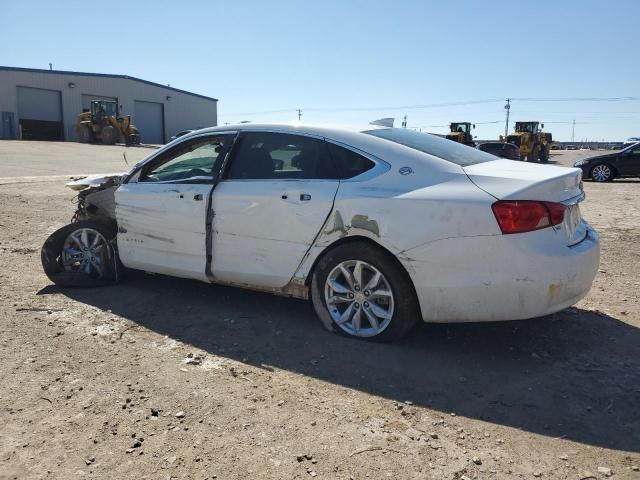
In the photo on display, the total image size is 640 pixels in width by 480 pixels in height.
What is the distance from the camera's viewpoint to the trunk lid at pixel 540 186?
341cm

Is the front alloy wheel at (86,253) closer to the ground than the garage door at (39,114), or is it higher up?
closer to the ground

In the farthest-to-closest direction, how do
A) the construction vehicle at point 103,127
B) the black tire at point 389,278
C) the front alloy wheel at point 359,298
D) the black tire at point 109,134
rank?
the construction vehicle at point 103,127, the black tire at point 109,134, the front alloy wheel at point 359,298, the black tire at point 389,278

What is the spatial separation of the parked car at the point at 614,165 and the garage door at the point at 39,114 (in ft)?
137

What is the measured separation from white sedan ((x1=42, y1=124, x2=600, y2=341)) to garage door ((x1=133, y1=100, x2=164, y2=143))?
5201cm

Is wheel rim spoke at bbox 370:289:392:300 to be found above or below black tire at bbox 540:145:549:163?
below

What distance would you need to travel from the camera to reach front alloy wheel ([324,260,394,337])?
377cm

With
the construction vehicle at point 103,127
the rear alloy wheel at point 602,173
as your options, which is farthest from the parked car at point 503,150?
the construction vehicle at point 103,127

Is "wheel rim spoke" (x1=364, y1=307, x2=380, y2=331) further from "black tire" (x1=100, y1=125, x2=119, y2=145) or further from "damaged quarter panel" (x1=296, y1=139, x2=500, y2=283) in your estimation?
"black tire" (x1=100, y1=125, x2=119, y2=145)

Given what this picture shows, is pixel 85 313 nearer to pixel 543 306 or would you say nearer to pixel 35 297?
pixel 35 297

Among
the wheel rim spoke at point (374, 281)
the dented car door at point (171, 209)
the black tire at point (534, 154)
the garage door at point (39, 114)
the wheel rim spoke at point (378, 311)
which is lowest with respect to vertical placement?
the wheel rim spoke at point (378, 311)

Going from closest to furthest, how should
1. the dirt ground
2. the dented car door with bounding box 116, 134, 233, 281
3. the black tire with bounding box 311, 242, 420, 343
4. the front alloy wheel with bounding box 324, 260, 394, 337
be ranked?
the dirt ground
the black tire with bounding box 311, 242, 420, 343
the front alloy wheel with bounding box 324, 260, 394, 337
the dented car door with bounding box 116, 134, 233, 281

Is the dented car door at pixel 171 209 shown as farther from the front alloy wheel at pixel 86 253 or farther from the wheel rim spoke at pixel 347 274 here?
the wheel rim spoke at pixel 347 274

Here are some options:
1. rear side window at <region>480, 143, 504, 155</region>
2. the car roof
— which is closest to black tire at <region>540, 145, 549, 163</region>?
rear side window at <region>480, 143, 504, 155</region>

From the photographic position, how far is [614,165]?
18438 mm
